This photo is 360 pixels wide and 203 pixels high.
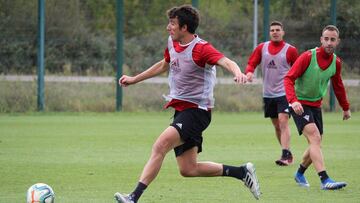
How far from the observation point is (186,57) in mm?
8719

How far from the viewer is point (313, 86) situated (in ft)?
35.2

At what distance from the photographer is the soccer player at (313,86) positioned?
34.0ft

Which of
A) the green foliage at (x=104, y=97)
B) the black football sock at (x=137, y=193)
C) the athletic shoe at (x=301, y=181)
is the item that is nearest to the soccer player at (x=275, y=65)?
the athletic shoe at (x=301, y=181)

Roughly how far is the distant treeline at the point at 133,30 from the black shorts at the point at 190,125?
17.0 meters

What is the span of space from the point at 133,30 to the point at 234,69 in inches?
721

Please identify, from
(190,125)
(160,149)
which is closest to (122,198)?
(160,149)

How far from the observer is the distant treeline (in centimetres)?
2531

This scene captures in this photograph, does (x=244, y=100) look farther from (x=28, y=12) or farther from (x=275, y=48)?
(x=275, y=48)

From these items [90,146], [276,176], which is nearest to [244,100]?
[90,146]

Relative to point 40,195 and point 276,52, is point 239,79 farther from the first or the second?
point 276,52

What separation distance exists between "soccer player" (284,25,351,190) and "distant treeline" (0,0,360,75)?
15.2 metres

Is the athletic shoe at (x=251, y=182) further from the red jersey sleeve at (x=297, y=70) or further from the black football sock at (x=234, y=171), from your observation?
the red jersey sleeve at (x=297, y=70)

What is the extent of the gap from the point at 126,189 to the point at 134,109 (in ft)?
51.4

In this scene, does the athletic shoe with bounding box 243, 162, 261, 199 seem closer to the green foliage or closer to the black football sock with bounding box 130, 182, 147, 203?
the black football sock with bounding box 130, 182, 147, 203
